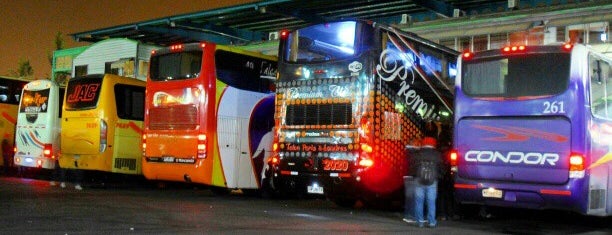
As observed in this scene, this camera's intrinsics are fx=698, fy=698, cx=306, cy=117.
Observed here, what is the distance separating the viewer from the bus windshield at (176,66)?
601 inches

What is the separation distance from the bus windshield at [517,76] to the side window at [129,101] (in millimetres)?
9928

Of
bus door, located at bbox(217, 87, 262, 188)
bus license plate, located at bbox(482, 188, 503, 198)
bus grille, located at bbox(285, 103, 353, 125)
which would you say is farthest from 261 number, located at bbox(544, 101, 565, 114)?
bus door, located at bbox(217, 87, 262, 188)

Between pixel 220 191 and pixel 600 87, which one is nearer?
pixel 600 87

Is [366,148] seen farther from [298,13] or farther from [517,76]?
[298,13]

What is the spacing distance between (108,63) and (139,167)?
1316cm

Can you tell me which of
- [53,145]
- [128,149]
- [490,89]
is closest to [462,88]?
[490,89]

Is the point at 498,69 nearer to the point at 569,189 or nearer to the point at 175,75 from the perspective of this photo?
the point at 569,189

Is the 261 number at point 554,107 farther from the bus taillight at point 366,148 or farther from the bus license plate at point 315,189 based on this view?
the bus license plate at point 315,189

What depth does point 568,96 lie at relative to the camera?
10695 millimetres

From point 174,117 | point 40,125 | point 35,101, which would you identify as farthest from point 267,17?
point 174,117

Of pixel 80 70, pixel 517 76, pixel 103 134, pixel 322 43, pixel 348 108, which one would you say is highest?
pixel 80 70

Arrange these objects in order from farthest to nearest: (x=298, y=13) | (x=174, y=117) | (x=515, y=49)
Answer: (x=298, y=13), (x=174, y=117), (x=515, y=49)

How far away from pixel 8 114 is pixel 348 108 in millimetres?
14314

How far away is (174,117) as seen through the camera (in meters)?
15.8
